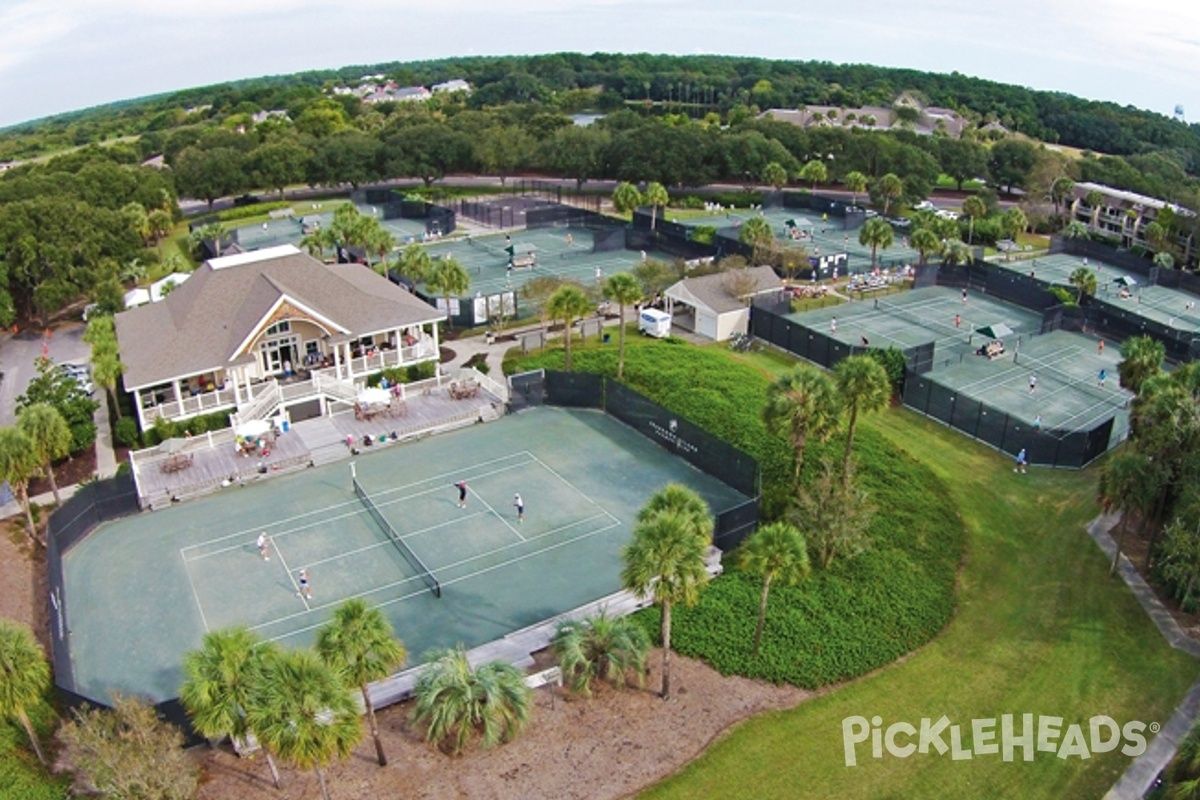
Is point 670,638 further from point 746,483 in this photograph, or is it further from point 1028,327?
point 1028,327

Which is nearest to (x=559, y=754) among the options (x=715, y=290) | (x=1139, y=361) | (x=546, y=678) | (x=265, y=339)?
(x=546, y=678)

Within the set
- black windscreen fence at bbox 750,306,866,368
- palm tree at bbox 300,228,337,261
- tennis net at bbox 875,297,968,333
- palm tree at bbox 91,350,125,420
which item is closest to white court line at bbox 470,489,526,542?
palm tree at bbox 91,350,125,420

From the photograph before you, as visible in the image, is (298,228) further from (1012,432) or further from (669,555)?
(669,555)

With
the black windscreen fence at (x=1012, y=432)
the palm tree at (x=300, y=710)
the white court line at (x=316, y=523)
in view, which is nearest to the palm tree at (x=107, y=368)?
the white court line at (x=316, y=523)

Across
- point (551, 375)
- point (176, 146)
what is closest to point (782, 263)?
point (551, 375)

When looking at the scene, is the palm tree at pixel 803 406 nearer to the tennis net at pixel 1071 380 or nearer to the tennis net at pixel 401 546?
the tennis net at pixel 401 546

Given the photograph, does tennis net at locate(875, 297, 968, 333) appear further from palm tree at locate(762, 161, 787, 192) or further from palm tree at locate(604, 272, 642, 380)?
palm tree at locate(762, 161, 787, 192)

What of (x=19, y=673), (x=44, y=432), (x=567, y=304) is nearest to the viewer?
(x=19, y=673)
